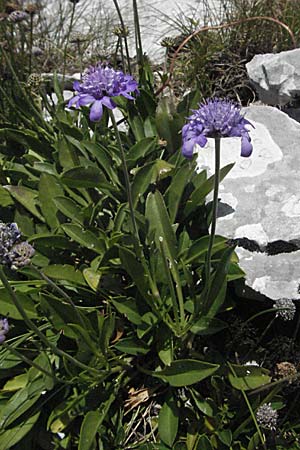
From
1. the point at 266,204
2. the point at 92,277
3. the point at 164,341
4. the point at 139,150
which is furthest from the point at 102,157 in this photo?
the point at 164,341

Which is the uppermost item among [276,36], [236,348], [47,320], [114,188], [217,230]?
[276,36]

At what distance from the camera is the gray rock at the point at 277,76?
12.6ft

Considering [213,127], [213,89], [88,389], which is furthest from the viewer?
[213,89]

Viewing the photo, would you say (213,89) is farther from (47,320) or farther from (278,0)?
(47,320)

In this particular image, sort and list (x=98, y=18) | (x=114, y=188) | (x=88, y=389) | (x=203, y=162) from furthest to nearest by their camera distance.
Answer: (x=98, y=18)
(x=203, y=162)
(x=114, y=188)
(x=88, y=389)

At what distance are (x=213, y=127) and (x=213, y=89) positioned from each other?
8.63 ft

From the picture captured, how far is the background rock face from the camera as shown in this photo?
2.77 meters

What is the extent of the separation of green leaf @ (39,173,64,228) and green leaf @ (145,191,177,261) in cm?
46

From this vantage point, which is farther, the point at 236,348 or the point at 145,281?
the point at 236,348

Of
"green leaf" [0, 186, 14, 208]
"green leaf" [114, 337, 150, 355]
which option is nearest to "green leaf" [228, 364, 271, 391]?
"green leaf" [114, 337, 150, 355]

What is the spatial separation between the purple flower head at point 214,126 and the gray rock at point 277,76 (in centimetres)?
189

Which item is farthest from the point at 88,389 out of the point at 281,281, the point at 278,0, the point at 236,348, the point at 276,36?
the point at 278,0

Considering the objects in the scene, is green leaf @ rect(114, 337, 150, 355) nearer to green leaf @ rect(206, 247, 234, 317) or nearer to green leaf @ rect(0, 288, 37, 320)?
green leaf @ rect(206, 247, 234, 317)

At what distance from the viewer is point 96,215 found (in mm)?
2996
